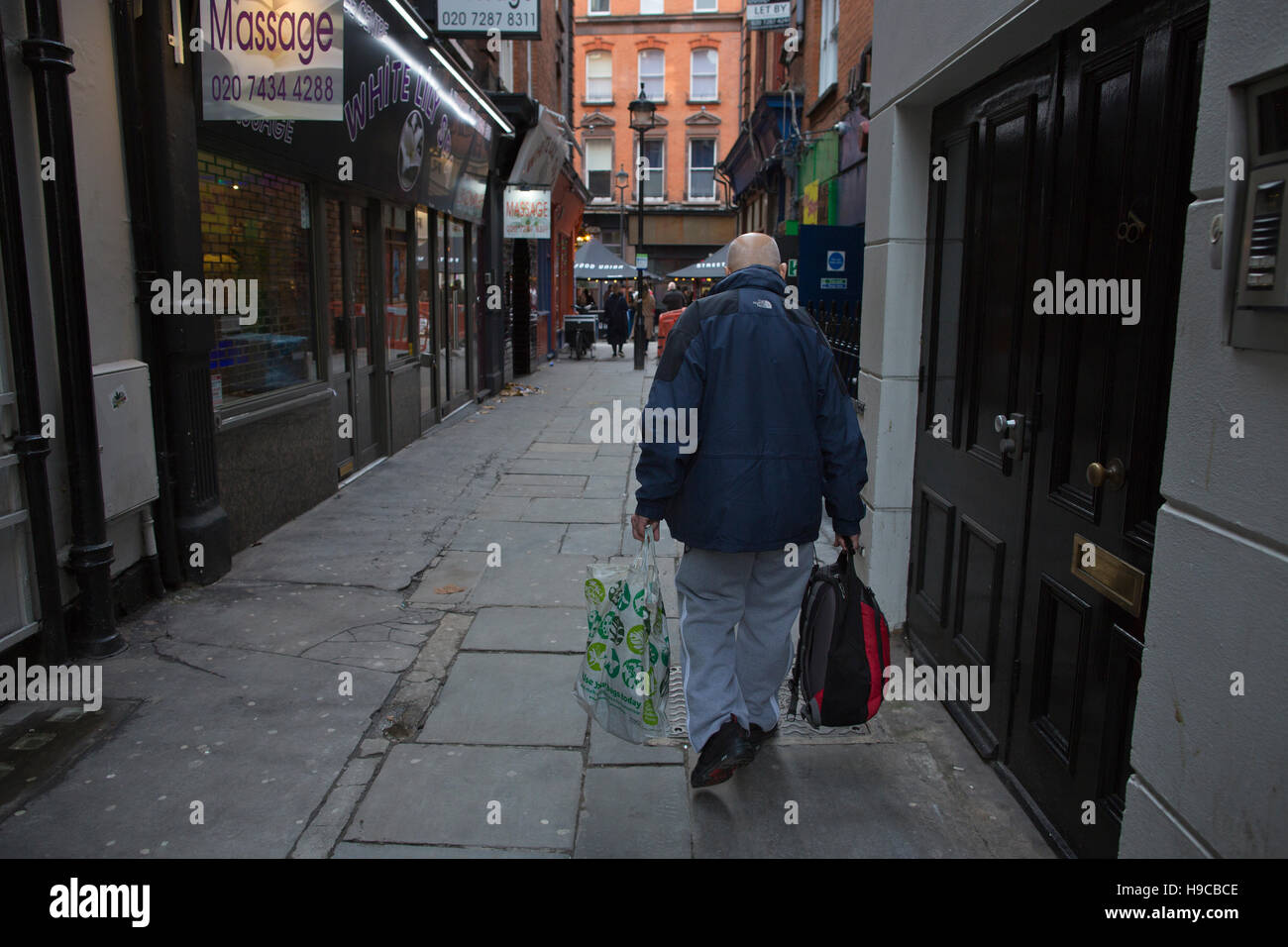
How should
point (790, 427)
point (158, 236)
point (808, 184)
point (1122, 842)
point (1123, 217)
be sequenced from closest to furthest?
point (1122, 842) < point (1123, 217) < point (790, 427) < point (158, 236) < point (808, 184)

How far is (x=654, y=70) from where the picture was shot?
136 feet

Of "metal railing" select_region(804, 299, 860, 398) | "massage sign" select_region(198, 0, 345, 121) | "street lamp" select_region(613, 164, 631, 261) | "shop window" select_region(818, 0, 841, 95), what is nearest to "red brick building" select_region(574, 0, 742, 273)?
"street lamp" select_region(613, 164, 631, 261)

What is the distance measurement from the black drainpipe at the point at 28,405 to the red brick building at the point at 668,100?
3760 cm

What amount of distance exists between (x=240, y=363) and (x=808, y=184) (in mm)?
9245

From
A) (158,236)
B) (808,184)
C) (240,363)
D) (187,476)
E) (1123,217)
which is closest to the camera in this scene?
(1123,217)

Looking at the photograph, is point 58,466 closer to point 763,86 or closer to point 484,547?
point 484,547

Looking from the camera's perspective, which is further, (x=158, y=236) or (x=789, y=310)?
(x=158, y=236)

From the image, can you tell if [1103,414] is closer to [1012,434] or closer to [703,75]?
[1012,434]

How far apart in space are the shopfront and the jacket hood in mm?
3626

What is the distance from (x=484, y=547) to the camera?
6410 millimetres

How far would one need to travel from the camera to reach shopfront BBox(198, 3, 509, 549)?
604 centimetres

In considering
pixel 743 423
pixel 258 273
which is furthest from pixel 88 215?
pixel 743 423

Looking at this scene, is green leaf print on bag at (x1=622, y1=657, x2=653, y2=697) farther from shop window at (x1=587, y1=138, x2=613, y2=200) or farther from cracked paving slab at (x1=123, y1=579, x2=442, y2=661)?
shop window at (x1=587, y1=138, x2=613, y2=200)

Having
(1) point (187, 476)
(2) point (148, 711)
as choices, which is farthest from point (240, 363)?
(2) point (148, 711)
